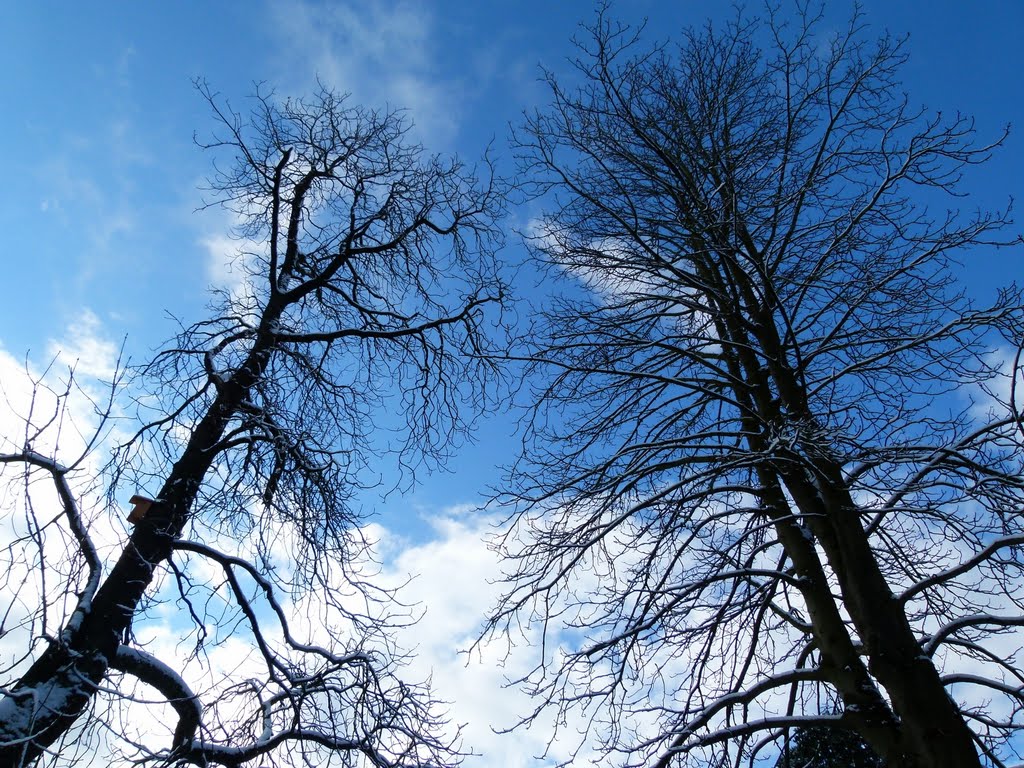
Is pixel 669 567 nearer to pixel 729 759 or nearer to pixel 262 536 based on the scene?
pixel 729 759

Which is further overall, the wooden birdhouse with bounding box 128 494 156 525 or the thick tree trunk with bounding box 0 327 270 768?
the wooden birdhouse with bounding box 128 494 156 525

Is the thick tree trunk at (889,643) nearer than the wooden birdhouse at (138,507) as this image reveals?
Yes

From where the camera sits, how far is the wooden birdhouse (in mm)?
4457

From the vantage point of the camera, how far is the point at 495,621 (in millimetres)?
4715

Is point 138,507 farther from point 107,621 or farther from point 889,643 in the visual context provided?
point 889,643

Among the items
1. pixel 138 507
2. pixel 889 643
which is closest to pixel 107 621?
pixel 138 507

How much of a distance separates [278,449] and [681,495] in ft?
8.98

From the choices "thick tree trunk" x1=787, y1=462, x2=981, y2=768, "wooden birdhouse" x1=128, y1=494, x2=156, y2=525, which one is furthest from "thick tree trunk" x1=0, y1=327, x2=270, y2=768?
"thick tree trunk" x1=787, y1=462, x2=981, y2=768

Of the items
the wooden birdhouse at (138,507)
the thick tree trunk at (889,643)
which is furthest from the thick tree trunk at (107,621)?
the thick tree trunk at (889,643)

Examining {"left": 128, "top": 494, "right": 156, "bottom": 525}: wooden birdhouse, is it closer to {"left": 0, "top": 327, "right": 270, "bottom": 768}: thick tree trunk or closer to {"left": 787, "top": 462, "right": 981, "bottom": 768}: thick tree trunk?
{"left": 0, "top": 327, "right": 270, "bottom": 768}: thick tree trunk

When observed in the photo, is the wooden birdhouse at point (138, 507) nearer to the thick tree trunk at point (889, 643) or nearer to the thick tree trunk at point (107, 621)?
the thick tree trunk at point (107, 621)

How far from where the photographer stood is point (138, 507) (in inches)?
176

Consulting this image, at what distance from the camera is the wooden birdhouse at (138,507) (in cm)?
446

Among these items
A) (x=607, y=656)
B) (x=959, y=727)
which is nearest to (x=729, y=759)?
(x=607, y=656)
